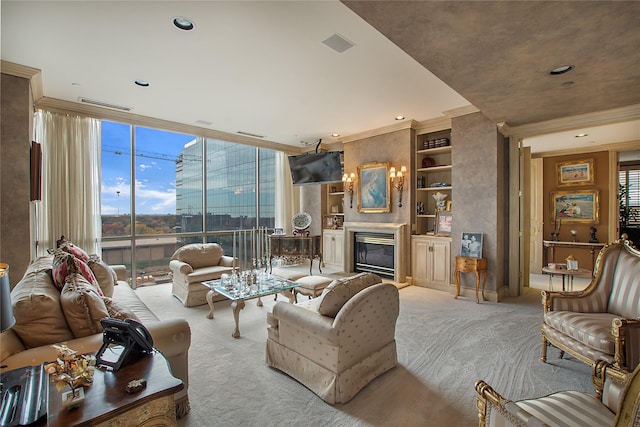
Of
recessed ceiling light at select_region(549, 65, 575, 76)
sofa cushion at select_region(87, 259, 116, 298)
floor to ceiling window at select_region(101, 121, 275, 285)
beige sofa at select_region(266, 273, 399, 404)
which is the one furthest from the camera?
floor to ceiling window at select_region(101, 121, 275, 285)

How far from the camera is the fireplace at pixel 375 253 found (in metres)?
5.72

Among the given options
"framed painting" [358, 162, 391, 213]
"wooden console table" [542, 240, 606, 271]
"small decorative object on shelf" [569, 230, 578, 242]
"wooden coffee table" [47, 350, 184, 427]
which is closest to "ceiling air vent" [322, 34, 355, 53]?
"wooden coffee table" [47, 350, 184, 427]

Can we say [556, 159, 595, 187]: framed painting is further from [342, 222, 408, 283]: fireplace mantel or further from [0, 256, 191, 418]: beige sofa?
[0, 256, 191, 418]: beige sofa

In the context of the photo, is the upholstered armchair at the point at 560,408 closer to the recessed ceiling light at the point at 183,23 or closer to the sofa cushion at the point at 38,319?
the sofa cushion at the point at 38,319

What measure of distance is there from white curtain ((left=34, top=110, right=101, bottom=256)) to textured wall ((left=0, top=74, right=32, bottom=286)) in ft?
2.91

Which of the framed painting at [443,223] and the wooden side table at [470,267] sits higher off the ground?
the framed painting at [443,223]

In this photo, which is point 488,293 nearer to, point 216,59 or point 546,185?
point 546,185

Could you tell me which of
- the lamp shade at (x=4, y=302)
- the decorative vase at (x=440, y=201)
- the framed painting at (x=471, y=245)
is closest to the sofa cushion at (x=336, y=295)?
the lamp shade at (x=4, y=302)

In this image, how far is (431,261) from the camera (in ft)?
17.0

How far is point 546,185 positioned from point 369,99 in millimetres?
5231

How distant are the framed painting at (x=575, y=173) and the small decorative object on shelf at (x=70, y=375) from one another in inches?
331

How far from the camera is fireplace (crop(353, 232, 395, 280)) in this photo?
572 cm

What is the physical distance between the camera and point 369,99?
13.8ft

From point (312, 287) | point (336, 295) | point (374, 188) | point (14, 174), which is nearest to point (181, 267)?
point (312, 287)
